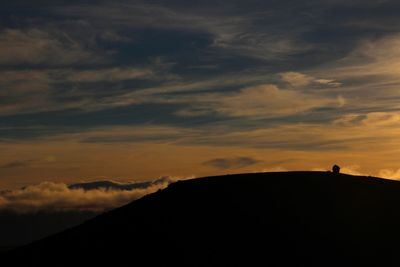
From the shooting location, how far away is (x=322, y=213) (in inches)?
2908

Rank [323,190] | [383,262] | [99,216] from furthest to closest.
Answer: [99,216]
[323,190]
[383,262]

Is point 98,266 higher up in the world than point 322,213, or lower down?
lower down

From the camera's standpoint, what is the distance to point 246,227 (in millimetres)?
72188

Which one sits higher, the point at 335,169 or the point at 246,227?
the point at 335,169

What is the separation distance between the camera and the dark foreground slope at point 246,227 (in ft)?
219

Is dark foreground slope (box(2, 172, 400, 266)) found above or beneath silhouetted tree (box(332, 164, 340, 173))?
beneath

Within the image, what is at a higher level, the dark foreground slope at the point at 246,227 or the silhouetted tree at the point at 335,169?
the silhouetted tree at the point at 335,169

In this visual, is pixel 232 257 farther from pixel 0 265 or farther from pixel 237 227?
pixel 0 265

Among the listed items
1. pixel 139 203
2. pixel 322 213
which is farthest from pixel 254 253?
pixel 139 203

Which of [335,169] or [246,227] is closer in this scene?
[246,227]

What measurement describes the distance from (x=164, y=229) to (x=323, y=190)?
61.1 ft

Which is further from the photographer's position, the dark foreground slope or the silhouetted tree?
the silhouetted tree

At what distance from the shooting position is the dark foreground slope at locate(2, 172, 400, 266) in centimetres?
6688

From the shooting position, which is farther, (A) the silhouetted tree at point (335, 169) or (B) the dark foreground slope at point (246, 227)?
(A) the silhouetted tree at point (335, 169)
